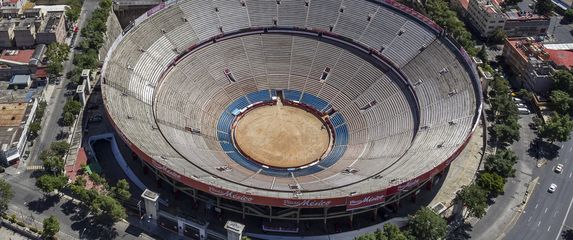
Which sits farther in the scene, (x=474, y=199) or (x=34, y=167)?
(x=34, y=167)

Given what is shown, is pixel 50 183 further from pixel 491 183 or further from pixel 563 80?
pixel 563 80

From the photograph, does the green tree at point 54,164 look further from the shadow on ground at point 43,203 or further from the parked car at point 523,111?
the parked car at point 523,111

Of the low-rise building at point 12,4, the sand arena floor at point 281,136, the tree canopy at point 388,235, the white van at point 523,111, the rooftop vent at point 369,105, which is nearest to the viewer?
the tree canopy at point 388,235

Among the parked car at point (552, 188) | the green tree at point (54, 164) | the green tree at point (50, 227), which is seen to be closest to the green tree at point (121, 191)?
the green tree at point (50, 227)

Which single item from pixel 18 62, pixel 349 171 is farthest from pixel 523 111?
pixel 18 62

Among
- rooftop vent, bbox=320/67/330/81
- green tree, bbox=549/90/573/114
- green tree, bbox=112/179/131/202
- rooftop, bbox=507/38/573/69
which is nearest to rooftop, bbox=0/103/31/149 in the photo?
green tree, bbox=112/179/131/202

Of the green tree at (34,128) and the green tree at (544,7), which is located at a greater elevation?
the green tree at (544,7)
